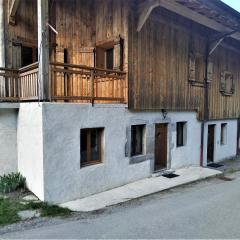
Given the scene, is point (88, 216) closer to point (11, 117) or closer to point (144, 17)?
point (11, 117)

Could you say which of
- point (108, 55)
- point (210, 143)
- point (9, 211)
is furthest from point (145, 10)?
point (210, 143)

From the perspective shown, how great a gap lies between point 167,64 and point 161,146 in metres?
3.25

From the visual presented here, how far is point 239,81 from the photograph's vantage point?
15398mm

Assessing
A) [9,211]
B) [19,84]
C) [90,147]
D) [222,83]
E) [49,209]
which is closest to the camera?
[9,211]

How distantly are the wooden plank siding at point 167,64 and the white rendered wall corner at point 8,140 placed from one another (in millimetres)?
3804

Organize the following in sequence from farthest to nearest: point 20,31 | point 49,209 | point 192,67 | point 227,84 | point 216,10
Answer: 1. point 227,84
2. point 192,67
3. point 216,10
4. point 20,31
5. point 49,209

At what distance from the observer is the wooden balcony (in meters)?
6.96

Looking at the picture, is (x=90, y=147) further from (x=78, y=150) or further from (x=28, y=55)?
(x=28, y=55)

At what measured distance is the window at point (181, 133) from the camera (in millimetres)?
11335

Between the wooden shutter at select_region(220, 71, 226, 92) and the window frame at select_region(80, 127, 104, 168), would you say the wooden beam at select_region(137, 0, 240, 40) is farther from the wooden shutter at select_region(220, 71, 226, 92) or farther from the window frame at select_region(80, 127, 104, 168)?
the wooden shutter at select_region(220, 71, 226, 92)

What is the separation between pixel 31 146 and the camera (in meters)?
7.12

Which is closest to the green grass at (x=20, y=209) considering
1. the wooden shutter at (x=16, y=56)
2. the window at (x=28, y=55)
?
the wooden shutter at (x=16, y=56)

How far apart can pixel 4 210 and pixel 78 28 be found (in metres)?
7.12

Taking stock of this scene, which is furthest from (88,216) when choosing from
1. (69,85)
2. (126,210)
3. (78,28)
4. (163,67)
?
(78,28)
